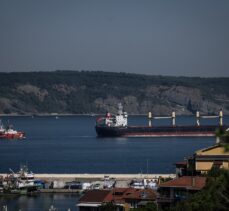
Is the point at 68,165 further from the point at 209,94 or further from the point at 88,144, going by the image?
the point at 209,94

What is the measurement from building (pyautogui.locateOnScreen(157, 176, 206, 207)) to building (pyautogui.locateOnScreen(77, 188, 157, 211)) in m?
1.35

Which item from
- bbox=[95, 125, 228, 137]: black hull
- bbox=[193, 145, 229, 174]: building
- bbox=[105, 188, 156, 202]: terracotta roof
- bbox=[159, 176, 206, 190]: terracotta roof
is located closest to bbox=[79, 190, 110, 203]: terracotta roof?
bbox=[105, 188, 156, 202]: terracotta roof

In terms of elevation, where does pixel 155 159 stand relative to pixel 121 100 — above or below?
below

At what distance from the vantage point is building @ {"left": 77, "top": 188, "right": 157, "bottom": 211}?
69.3 feet

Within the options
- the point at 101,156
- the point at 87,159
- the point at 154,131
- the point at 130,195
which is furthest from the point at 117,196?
the point at 154,131

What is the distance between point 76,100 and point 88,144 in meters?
125

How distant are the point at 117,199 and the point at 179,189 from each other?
305 centimetres

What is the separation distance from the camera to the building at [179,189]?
18555 millimetres

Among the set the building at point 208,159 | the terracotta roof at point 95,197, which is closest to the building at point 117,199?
the terracotta roof at point 95,197

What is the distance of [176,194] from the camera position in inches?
746

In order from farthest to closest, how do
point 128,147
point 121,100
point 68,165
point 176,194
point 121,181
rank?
point 121,100, point 128,147, point 68,165, point 121,181, point 176,194

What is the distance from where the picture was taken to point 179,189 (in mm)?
18922

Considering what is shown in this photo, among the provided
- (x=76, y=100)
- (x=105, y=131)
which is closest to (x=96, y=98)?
(x=76, y=100)

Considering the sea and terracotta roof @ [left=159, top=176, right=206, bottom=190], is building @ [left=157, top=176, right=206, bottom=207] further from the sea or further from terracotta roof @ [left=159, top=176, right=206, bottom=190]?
the sea
